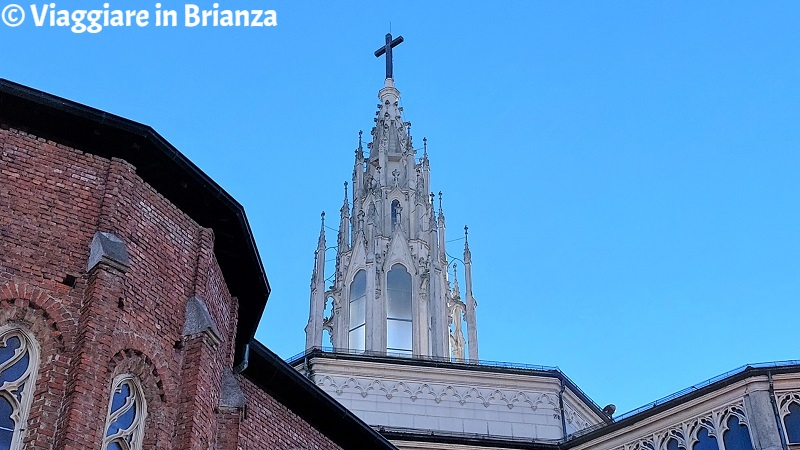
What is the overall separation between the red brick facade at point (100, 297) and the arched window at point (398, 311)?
22155mm

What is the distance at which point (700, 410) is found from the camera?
89.6 feet

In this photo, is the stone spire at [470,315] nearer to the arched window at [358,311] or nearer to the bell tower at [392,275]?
the bell tower at [392,275]

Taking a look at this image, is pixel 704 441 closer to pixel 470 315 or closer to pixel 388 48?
pixel 470 315

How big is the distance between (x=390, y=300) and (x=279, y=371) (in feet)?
69.5

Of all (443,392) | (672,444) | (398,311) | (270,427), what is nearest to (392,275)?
(398,311)

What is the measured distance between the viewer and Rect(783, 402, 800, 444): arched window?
25.8m

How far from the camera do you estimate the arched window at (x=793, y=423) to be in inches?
1017

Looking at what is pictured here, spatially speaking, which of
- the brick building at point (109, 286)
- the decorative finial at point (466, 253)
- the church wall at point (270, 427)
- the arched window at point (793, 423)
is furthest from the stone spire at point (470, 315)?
the brick building at point (109, 286)

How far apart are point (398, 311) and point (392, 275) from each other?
1.67 metres

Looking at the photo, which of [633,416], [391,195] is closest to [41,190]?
[633,416]

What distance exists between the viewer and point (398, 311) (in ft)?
136

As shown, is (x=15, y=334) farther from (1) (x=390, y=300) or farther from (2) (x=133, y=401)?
(1) (x=390, y=300)

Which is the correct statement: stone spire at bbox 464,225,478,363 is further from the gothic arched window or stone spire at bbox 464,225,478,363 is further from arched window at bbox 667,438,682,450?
arched window at bbox 667,438,682,450

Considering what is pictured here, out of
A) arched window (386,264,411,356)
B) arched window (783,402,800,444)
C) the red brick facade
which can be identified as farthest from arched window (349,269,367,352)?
the red brick facade
